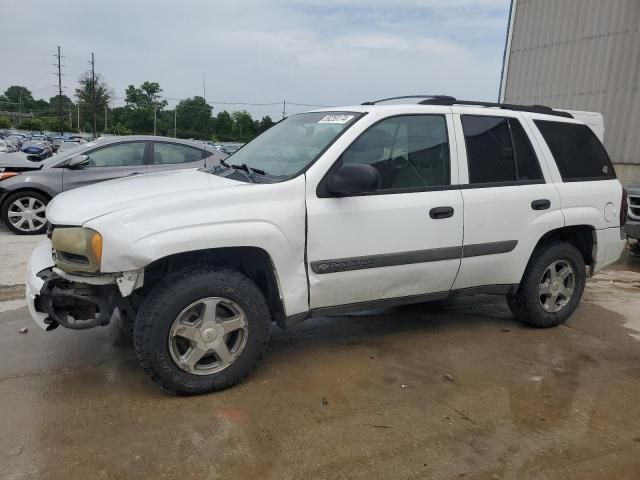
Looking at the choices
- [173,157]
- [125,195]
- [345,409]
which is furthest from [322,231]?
[173,157]

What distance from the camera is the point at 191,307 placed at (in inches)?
120

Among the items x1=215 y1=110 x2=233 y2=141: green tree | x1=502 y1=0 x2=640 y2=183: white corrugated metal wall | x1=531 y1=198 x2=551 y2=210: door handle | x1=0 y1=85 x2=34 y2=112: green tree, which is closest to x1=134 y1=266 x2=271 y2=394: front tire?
x1=531 y1=198 x2=551 y2=210: door handle

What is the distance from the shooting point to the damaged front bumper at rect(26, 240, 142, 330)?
294 centimetres

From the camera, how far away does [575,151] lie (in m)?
4.51

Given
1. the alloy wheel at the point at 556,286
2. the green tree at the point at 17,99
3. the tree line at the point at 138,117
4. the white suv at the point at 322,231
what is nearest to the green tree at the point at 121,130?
the tree line at the point at 138,117

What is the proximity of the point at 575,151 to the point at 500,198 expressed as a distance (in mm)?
1075

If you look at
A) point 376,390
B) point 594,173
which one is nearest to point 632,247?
point 594,173

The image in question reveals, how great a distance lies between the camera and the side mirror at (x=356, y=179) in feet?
10.4

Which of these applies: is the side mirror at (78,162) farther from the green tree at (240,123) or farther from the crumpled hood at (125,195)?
the green tree at (240,123)

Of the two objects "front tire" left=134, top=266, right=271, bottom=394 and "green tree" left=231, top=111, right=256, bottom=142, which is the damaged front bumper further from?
"green tree" left=231, top=111, right=256, bottom=142

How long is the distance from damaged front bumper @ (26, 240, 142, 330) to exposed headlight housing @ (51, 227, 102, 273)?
0.23 ft

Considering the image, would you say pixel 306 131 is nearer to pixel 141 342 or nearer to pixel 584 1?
pixel 141 342

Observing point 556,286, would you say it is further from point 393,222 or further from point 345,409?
point 345,409

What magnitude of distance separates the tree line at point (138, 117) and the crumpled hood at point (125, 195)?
189ft
